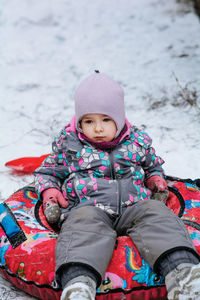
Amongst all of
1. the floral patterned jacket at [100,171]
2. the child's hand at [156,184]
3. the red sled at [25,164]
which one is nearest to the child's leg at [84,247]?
the floral patterned jacket at [100,171]

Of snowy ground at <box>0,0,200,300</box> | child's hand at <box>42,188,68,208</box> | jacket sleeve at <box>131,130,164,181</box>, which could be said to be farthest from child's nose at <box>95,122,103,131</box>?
snowy ground at <box>0,0,200,300</box>

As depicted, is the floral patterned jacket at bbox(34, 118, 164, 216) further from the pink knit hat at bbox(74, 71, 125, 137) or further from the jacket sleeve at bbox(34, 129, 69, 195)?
the pink knit hat at bbox(74, 71, 125, 137)

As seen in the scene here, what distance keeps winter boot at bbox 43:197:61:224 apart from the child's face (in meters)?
0.48

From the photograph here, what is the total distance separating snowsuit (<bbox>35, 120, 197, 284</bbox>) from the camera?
1.74 m

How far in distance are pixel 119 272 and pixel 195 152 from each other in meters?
1.94

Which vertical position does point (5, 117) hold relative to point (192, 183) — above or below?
above

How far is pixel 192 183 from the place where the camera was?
2650 millimetres

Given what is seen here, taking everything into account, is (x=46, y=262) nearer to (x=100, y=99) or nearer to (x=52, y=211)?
(x=52, y=211)

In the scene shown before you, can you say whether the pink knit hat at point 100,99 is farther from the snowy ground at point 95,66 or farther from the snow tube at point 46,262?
the snowy ground at point 95,66

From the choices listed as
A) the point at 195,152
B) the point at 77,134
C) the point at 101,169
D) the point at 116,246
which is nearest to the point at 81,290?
the point at 116,246

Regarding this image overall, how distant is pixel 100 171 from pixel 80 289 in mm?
889

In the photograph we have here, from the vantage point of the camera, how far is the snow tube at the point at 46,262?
5.84ft

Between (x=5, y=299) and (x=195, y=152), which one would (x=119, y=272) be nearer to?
(x=5, y=299)

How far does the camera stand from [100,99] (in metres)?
2.27
